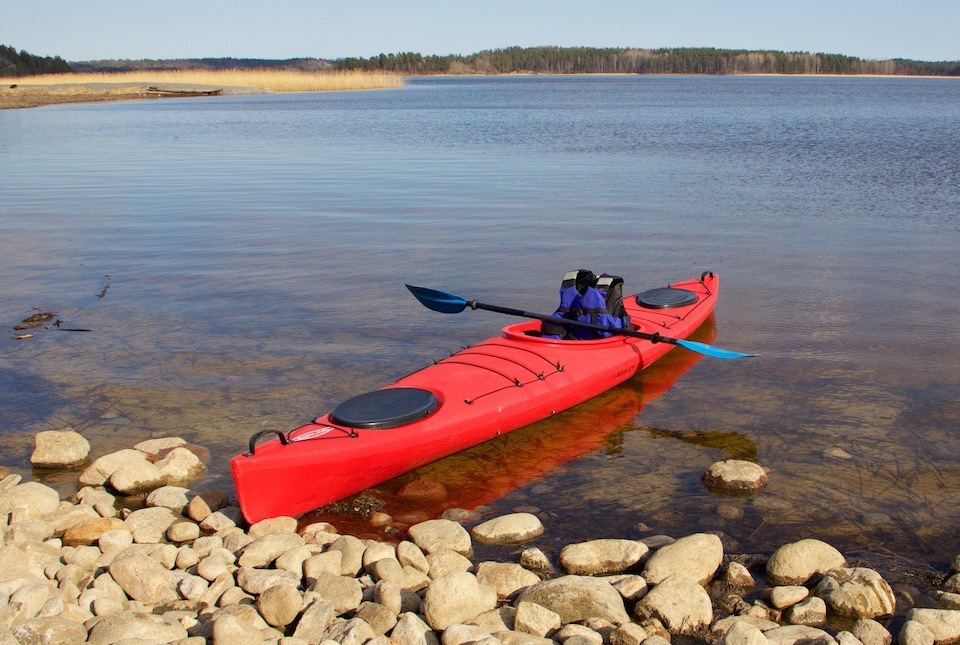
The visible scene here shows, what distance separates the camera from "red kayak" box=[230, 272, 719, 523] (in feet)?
16.2

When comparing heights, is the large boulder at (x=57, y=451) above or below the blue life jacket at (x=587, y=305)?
below

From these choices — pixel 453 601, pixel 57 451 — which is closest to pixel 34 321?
pixel 57 451

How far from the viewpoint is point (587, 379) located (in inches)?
259

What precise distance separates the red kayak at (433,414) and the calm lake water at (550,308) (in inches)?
9.9

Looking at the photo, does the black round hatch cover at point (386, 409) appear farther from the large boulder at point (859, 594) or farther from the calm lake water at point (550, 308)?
the large boulder at point (859, 594)

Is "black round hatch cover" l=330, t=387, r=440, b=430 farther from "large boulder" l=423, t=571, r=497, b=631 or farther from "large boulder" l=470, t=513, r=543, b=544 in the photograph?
"large boulder" l=423, t=571, r=497, b=631

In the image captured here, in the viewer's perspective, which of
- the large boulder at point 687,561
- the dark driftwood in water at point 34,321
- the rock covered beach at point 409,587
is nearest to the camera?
the rock covered beach at point 409,587

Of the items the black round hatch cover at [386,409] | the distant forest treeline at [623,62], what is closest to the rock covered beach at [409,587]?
the black round hatch cover at [386,409]

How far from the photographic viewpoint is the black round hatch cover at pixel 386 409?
5.32 metres

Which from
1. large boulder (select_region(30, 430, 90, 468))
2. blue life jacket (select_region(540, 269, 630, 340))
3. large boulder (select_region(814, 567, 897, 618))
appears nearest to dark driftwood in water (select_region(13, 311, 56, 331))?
large boulder (select_region(30, 430, 90, 468))

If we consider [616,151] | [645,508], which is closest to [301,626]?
[645,508]

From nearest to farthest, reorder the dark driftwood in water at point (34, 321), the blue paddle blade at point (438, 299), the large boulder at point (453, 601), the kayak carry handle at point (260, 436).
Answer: the large boulder at point (453, 601) < the kayak carry handle at point (260, 436) < the blue paddle blade at point (438, 299) < the dark driftwood in water at point (34, 321)

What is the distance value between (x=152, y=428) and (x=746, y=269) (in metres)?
7.31

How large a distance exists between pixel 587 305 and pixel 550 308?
94.4 inches
